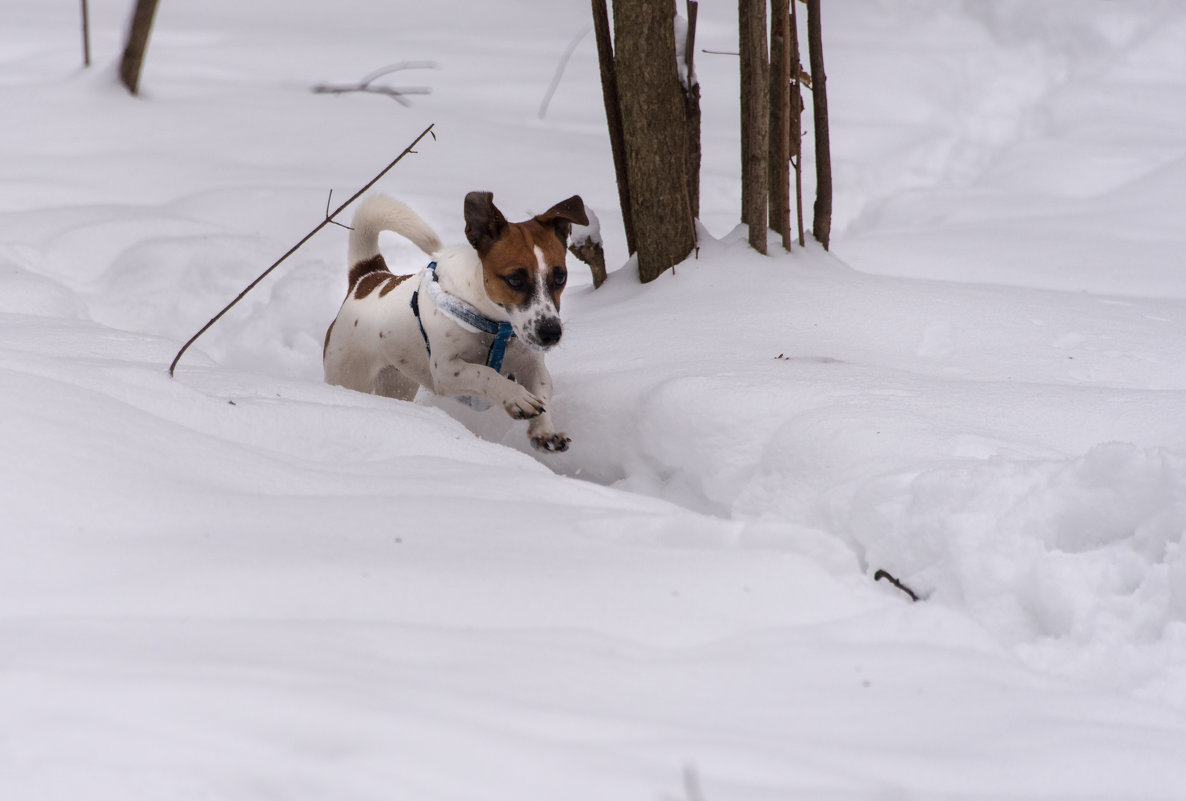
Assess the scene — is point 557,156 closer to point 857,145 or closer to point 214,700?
point 857,145

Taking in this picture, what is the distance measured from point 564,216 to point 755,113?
898 millimetres

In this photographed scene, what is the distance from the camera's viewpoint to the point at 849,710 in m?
1.10

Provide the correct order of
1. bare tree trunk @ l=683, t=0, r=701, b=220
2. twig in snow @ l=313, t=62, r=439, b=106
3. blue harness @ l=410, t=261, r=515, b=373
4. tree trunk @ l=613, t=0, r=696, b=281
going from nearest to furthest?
blue harness @ l=410, t=261, r=515, b=373 < twig in snow @ l=313, t=62, r=439, b=106 < tree trunk @ l=613, t=0, r=696, b=281 < bare tree trunk @ l=683, t=0, r=701, b=220

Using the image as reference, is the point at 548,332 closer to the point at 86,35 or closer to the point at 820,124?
the point at 820,124

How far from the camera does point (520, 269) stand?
8.89 feet

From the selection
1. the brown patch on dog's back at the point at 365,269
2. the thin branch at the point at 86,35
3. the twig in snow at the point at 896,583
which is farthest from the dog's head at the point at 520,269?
the thin branch at the point at 86,35

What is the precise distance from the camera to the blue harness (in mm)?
2848

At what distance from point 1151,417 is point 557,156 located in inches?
144

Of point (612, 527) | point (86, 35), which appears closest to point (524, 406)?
point (612, 527)

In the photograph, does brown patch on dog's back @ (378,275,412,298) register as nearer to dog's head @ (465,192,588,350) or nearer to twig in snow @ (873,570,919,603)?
dog's head @ (465,192,588,350)

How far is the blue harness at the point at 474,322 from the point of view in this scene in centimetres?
285

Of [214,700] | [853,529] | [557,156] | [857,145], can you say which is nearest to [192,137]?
[557,156]

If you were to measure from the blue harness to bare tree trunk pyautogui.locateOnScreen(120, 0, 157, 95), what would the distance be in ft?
10.8

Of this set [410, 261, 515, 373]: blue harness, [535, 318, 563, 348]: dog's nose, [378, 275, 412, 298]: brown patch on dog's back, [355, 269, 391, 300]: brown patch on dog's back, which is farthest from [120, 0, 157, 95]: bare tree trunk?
[535, 318, 563, 348]: dog's nose
